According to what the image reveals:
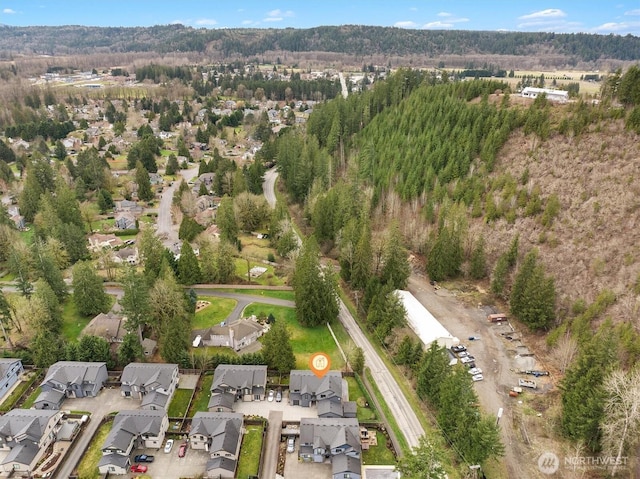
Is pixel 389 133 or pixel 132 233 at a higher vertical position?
pixel 389 133

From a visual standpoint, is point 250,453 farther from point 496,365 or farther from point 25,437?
point 496,365

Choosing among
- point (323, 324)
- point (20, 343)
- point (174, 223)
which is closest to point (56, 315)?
point (20, 343)

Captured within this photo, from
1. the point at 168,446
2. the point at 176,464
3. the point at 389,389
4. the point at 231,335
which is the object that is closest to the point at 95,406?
the point at 168,446

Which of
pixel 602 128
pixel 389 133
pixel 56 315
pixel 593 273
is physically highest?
pixel 602 128

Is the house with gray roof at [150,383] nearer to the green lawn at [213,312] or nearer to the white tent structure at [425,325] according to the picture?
the green lawn at [213,312]

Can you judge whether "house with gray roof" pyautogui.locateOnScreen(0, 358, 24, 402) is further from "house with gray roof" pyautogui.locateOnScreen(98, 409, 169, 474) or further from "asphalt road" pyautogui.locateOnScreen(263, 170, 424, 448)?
"asphalt road" pyautogui.locateOnScreen(263, 170, 424, 448)

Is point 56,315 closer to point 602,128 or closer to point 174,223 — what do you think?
point 174,223

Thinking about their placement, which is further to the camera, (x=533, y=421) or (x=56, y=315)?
(x=56, y=315)
